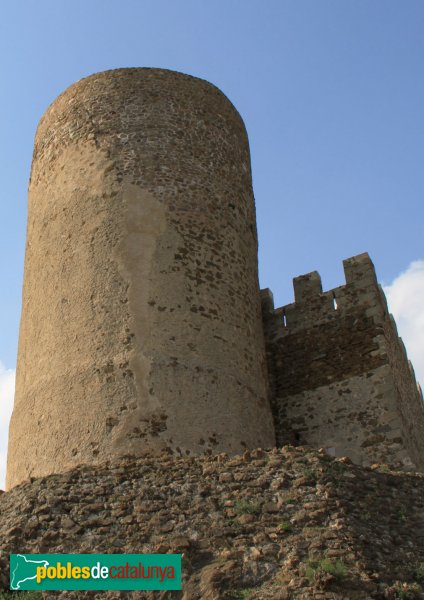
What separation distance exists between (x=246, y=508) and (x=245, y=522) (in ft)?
0.59

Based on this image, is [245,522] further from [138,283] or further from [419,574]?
[138,283]

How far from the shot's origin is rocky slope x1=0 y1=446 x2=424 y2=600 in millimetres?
6910

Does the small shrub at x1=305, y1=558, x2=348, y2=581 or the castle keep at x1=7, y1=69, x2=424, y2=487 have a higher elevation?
the castle keep at x1=7, y1=69, x2=424, y2=487

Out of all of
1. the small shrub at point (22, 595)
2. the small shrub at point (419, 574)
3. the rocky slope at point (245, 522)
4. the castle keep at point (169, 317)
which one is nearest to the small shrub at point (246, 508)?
the rocky slope at point (245, 522)

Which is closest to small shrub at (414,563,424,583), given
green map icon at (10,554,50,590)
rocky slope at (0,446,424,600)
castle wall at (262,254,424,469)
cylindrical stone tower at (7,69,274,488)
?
rocky slope at (0,446,424,600)

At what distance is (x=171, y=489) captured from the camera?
8109mm

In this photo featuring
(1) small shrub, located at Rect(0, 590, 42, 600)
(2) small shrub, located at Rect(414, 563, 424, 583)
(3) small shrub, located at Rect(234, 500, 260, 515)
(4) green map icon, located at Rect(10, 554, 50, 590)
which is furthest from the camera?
(3) small shrub, located at Rect(234, 500, 260, 515)

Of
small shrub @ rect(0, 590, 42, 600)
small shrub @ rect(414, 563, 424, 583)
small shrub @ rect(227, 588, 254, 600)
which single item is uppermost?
small shrub @ rect(0, 590, 42, 600)

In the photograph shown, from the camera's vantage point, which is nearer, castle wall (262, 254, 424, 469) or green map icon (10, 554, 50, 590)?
green map icon (10, 554, 50, 590)

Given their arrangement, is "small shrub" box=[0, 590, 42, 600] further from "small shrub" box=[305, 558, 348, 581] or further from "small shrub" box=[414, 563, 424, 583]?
"small shrub" box=[414, 563, 424, 583]

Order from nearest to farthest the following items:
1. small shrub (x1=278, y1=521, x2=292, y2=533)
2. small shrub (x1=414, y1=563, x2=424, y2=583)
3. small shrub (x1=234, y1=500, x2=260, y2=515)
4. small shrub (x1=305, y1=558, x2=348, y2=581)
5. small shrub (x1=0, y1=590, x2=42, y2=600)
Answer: small shrub (x1=305, y1=558, x2=348, y2=581) < small shrub (x1=414, y1=563, x2=424, y2=583) < small shrub (x1=0, y1=590, x2=42, y2=600) < small shrub (x1=278, y1=521, x2=292, y2=533) < small shrub (x1=234, y1=500, x2=260, y2=515)

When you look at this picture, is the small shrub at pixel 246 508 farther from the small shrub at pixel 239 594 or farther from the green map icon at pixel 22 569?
the green map icon at pixel 22 569

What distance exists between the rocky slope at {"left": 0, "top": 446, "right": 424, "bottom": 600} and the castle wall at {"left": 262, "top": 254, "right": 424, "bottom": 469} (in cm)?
320

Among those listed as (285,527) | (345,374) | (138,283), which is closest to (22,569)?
(285,527)
